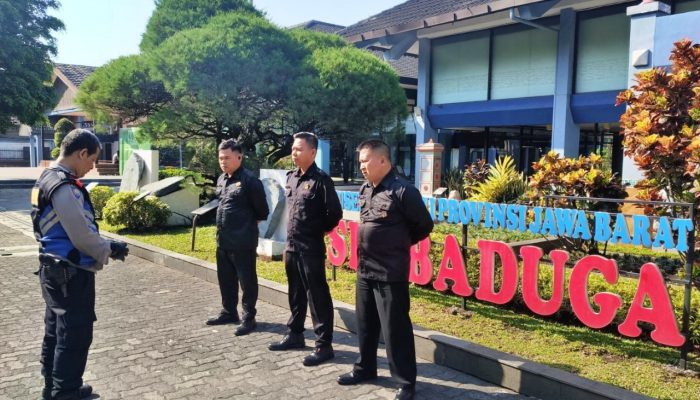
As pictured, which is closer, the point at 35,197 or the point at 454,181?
the point at 35,197

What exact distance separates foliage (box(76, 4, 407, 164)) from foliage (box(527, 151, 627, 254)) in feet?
19.8

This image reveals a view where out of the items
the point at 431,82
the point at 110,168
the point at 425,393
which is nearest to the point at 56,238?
the point at 425,393

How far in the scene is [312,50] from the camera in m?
13.6

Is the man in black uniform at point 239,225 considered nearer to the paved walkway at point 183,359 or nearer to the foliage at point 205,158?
the paved walkway at point 183,359

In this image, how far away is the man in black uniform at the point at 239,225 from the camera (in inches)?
210

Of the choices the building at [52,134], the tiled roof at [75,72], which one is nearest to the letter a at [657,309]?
the building at [52,134]

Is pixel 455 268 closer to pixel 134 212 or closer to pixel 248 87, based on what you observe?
pixel 134 212

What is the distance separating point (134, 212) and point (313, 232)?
7265 mm

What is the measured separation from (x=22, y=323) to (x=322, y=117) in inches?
325

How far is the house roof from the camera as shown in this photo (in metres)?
13.9

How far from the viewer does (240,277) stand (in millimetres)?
5418

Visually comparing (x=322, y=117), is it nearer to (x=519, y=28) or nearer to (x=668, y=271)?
(x=519, y=28)

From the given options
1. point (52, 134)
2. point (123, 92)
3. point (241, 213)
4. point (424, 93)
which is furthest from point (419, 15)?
point (52, 134)

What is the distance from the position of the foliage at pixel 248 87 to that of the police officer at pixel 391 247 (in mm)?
8519
